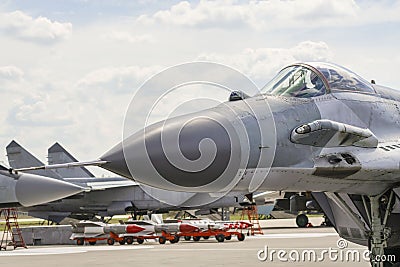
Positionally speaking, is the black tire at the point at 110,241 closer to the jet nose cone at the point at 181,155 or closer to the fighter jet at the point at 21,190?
the fighter jet at the point at 21,190

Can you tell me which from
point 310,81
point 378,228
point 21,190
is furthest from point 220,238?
point 310,81

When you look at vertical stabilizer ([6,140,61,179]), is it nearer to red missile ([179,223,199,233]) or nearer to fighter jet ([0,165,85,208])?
red missile ([179,223,199,233])

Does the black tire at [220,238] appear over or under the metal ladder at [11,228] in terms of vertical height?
under

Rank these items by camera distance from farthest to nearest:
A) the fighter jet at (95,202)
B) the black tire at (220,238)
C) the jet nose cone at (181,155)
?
the fighter jet at (95,202) → the black tire at (220,238) → the jet nose cone at (181,155)

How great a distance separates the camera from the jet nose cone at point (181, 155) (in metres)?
7.29

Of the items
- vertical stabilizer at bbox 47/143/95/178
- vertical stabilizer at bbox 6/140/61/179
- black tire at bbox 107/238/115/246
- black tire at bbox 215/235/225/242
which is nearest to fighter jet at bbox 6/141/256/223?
vertical stabilizer at bbox 6/140/61/179

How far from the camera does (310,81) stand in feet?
29.9

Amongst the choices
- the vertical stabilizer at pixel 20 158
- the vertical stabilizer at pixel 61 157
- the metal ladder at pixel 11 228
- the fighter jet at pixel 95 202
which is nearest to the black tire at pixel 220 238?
the metal ladder at pixel 11 228

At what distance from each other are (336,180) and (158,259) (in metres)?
9.14

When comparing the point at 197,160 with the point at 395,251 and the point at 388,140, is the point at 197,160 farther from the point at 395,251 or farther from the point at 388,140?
the point at 395,251

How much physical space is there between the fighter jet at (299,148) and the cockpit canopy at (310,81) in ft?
0.04

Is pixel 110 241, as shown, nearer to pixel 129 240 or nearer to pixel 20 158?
pixel 129 240

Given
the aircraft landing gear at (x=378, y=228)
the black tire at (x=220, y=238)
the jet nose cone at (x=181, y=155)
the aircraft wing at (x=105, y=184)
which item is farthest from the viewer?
the aircraft wing at (x=105, y=184)

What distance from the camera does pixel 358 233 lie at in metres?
9.94
